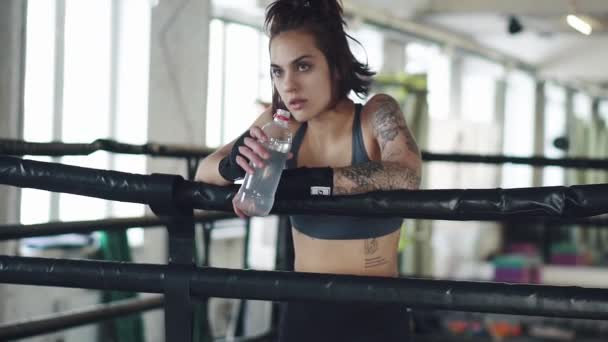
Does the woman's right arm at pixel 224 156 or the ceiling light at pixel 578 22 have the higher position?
the ceiling light at pixel 578 22

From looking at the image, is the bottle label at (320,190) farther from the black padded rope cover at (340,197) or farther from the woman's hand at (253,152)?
the woman's hand at (253,152)

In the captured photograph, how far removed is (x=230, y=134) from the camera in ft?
20.7

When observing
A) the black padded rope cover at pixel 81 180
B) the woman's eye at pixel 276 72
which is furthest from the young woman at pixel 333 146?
the black padded rope cover at pixel 81 180

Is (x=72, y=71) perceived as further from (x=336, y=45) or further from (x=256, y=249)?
(x=336, y=45)

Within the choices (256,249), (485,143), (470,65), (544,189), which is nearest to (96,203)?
(256,249)

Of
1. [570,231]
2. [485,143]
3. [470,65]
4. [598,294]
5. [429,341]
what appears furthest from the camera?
[570,231]

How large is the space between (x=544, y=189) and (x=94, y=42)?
4223 millimetres

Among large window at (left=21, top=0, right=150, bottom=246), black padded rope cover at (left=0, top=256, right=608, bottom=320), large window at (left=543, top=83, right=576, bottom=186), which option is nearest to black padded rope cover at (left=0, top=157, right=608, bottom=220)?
black padded rope cover at (left=0, top=256, right=608, bottom=320)

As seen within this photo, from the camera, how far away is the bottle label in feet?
3.93

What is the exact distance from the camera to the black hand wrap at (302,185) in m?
1.20

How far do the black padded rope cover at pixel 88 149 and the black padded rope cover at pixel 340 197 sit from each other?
0.59 meters

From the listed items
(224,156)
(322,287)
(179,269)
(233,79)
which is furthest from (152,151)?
(233,79)

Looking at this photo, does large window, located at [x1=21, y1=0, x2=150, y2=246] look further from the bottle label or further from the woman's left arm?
the bottle label

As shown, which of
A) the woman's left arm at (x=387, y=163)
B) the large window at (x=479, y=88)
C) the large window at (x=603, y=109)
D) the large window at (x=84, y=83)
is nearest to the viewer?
the woman's left arm at (x=387, y=163)
